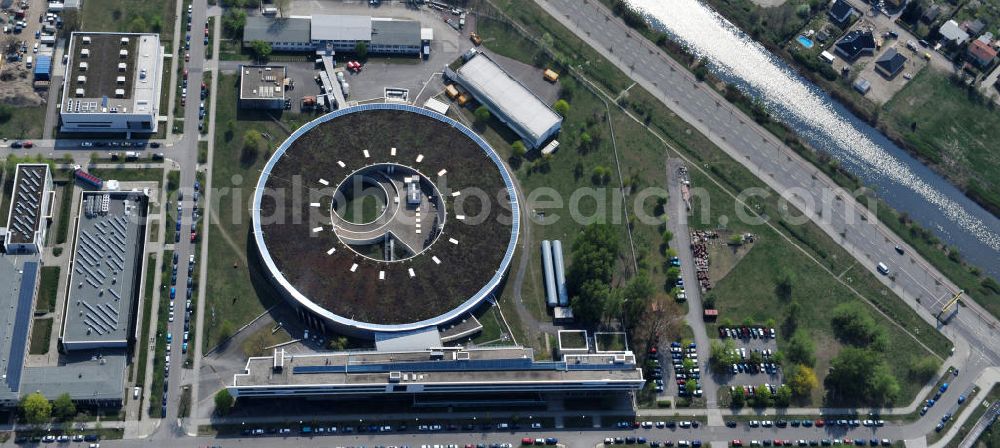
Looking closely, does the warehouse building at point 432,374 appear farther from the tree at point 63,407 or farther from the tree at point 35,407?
the tree at point 35,407

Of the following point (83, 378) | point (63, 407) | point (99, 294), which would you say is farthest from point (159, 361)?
point (63, 407)

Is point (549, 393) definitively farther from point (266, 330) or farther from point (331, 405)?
point (266, 330)

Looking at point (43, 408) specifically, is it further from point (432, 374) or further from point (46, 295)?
point (432, 374)

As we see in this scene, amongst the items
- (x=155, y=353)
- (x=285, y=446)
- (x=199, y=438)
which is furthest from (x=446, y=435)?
(x=155, y=353)

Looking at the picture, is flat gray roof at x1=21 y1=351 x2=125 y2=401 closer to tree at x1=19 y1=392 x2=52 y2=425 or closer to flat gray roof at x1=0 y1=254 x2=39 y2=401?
tree at x1=19 y1=392 x2=52 y2=425

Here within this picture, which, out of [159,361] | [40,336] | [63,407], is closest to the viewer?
[63,407]
